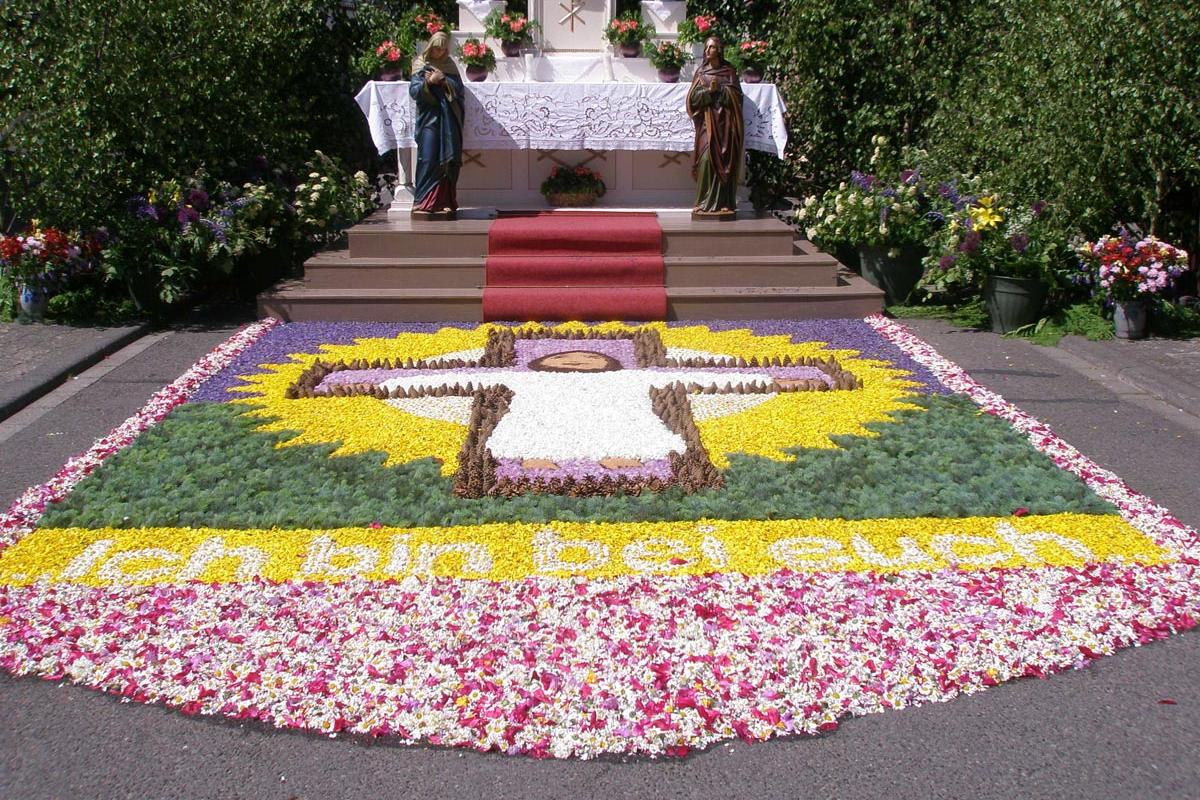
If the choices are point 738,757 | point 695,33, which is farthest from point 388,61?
point 738,757

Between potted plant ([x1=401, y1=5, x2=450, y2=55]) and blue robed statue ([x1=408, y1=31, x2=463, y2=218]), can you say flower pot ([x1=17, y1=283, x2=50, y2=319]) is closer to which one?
blue robed statue ([x1=408, y1=31, x2=463, y2=218])

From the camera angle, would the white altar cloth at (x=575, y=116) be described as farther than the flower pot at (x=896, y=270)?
Yes

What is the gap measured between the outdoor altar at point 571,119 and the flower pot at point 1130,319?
3.60 m

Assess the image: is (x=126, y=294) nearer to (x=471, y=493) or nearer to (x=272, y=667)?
(x=471, y=493)

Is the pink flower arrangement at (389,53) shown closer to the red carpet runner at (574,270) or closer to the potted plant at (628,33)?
the potted plant at (628,33)

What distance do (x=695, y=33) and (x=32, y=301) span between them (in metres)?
6.85

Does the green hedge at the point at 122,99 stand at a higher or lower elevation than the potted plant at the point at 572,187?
higher

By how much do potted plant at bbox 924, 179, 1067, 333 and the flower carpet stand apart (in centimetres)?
185

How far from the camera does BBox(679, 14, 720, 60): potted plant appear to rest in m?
11.6

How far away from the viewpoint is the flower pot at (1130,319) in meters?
8.28

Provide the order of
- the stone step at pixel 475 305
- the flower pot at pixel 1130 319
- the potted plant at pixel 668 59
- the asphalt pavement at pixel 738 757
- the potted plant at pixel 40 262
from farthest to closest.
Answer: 1. the potted plant at pixel 668 59
2. the stone step at pixel 475 305
3. the potted plant at pixel 40 262
4. the flower pot at pixel 1130 319
5. the asphalt pavement at pixel 738 757

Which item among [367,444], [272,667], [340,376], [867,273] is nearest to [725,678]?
[272,667]

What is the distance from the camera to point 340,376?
7.26 metres

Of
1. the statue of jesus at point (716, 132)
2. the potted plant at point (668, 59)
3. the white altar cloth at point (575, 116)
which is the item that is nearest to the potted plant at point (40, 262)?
the white altar cloth at point (575, 116)
